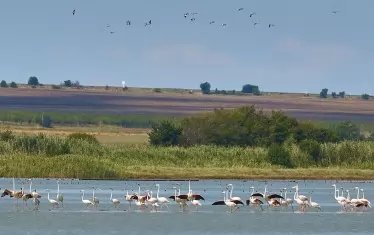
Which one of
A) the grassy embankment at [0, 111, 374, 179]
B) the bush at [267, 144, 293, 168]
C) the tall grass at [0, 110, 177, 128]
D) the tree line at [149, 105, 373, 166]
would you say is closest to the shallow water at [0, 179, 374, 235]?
the grassy embankment at [0, 111, 374, 179]

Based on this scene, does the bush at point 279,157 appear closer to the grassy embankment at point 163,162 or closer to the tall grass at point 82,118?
the grassy embankment at point 163,162

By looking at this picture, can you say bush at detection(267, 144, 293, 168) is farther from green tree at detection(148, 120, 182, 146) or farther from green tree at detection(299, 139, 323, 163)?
green tree at detection(148, 120, 182, 146)

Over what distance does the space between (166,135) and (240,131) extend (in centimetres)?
496

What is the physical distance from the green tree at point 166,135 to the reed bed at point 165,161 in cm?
834

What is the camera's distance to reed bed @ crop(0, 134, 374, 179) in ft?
203

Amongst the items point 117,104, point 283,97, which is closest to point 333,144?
point 117,104

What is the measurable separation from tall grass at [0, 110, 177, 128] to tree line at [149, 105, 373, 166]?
3619 cm

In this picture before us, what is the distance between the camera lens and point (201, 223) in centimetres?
4009

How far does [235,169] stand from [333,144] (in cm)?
890

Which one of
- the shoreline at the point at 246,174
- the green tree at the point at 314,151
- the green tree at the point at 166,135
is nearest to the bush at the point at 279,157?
the shoreline at the point at 246,174

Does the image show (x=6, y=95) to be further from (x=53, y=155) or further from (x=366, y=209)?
(x=366, y=209)

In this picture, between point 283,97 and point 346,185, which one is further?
point 283,97

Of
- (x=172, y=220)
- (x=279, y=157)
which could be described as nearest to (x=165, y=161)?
(x=279, y=157)

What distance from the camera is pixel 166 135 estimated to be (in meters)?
86.4
